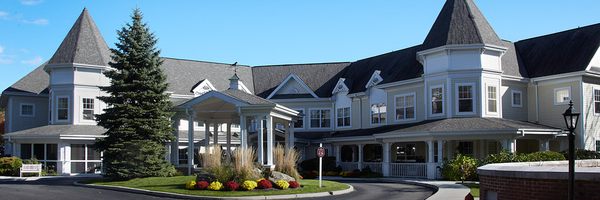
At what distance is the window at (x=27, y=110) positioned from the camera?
154ft

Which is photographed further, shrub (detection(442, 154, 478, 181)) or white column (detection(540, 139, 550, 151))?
white column (detection(540, 139, 550, 151))

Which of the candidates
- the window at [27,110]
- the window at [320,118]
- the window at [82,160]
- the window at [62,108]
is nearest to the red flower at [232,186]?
the window at [82,160]

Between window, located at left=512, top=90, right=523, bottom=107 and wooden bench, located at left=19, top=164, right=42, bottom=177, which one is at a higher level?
window, located at left=512, top=90, right=523, bottom=107

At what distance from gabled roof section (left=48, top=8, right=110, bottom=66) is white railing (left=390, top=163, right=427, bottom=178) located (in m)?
20.5

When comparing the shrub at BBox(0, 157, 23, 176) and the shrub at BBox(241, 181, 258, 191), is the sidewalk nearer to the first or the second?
the shrub at BBox(241, 181, 258, 191)

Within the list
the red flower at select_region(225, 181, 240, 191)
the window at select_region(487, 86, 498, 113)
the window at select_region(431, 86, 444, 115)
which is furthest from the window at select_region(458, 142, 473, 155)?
the red flower at select_region(225, 181, 240, 191)


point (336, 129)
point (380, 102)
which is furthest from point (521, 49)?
point (336, 129)

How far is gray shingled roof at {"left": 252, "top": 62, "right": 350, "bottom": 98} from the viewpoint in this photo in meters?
50.6

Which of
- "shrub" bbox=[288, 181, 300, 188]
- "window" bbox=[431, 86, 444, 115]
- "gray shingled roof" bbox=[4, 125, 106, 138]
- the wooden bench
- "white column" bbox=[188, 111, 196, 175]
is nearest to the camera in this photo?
"shrub" bbox=[288, 181, 300, 188]

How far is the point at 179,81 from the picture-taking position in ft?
158

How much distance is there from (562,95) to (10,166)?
32.7m

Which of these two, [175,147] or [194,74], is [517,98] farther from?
[194,74]

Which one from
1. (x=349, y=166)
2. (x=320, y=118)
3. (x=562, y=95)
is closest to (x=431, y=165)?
(x=562, y=95)

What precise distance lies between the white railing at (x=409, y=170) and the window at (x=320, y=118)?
38.3ft
